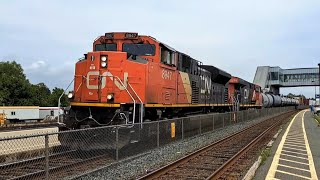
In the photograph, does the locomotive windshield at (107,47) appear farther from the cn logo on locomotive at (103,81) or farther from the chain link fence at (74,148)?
the chain link fence at (74,148)

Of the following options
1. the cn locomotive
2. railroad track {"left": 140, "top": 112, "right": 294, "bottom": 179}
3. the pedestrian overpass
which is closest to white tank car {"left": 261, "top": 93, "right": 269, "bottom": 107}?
the cn locomotive

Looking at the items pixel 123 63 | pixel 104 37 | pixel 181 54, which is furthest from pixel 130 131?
pixel 181 54

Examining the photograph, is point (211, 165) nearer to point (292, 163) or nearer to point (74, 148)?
point (292, 163)

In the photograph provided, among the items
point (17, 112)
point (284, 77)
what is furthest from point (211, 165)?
point (284, 77)

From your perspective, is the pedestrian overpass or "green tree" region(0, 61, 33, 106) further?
the pedestrian overpass

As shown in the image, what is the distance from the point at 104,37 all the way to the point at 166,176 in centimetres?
717

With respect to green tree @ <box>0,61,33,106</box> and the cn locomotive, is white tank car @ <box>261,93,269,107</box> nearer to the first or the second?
the cn locomotive

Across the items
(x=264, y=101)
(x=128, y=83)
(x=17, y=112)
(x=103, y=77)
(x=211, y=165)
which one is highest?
(x=103, y=77)

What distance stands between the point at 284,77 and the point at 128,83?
11739 cm

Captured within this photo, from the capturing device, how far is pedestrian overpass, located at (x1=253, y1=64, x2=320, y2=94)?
114812mm

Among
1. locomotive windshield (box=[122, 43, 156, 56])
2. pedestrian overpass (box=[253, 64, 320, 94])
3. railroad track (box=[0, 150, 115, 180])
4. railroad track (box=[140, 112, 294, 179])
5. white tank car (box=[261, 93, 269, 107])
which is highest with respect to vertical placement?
pedestrian overpass (box=[253, 64, 320, 94])

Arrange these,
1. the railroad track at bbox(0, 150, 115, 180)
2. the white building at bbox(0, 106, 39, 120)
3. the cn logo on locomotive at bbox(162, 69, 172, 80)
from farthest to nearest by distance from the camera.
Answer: the white building at bbox(0, 106, 39, 120) → the cn logo on locomotive at bbox(162, 69, 172, 80) → the railroad track at bbox(0, 150, 115, 180)

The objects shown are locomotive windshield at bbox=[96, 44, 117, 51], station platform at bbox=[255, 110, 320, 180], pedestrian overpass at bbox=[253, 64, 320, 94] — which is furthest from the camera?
pedestrian overpass at bbox=[253, 64, 320, 94]

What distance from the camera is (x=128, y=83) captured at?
1311 centimetres
